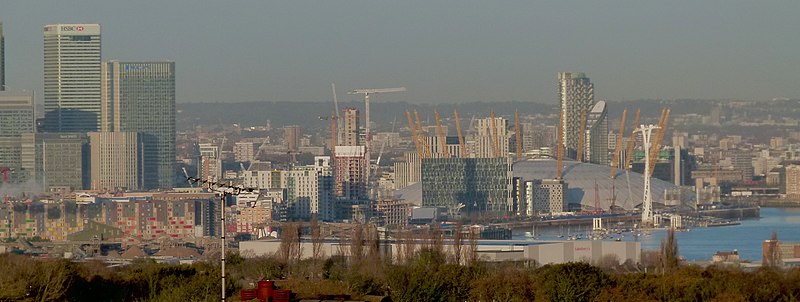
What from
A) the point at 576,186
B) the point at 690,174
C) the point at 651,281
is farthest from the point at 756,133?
the point at 651,281

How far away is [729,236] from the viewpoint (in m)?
64.9

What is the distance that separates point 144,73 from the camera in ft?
352

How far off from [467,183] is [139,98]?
Answer: 103 feet

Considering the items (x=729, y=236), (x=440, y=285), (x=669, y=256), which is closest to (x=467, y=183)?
(x=729, y=236)

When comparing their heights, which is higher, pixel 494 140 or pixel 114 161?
pixel 494 140

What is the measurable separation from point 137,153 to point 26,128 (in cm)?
819

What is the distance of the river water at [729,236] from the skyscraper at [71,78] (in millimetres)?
40888

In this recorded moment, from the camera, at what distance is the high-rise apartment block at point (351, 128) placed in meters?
90.5

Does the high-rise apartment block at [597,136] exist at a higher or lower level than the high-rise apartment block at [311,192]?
higher

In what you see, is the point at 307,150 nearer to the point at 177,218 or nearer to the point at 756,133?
the point at 756,133

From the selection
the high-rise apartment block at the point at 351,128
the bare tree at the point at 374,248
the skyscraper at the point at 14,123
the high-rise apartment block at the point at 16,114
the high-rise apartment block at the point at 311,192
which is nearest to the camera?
the bare tree at the point at 374,248

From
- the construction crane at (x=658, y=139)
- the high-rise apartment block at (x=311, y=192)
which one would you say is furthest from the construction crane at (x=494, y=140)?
the high-rise apartment block at (x=311, y=192)

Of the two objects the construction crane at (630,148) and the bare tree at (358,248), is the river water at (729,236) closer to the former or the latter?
the construction crane at (630,148)

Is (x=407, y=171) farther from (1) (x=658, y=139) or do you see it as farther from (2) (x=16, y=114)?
(2) (x=16, y=114)
